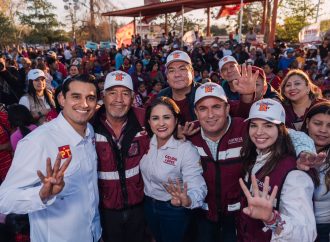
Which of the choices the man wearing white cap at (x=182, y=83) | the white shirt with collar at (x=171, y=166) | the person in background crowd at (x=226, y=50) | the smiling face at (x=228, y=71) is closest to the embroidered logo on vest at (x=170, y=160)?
the white shirt with collar at (x=171, y=166)

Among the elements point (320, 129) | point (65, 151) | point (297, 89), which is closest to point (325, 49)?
point (297, 89)

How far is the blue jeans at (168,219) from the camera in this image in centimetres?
318

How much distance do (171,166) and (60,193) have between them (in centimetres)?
107

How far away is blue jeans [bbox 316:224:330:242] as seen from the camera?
276cm

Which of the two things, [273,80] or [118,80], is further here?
[273,80]

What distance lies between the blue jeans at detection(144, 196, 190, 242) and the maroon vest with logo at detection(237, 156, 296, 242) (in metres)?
0.63

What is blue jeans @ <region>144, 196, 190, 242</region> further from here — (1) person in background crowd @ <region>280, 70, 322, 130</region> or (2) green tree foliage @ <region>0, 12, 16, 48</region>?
(2) green tree foliage @ <region>0, 12, 16, 48</region>

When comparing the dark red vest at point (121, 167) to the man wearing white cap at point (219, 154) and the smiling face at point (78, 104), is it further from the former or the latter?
the man wearing white cap at point (219, 154)

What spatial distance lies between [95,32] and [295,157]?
37733 mm

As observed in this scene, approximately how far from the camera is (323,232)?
9.19ft

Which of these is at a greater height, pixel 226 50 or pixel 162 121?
pixel 226 50

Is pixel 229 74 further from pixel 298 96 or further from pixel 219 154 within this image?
pixel 219 154

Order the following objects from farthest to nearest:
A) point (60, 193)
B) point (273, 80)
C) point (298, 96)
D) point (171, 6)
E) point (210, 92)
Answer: point (171, 6) < point (273, 80) < point (298, 96) < point (210, 92) < point (60, 193)

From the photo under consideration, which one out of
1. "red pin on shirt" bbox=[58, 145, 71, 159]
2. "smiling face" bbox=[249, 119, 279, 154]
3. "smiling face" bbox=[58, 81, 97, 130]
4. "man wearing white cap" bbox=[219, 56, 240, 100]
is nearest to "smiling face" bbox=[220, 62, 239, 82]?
"man wearing white cap" bbox=[219, 56, 240, 100]
